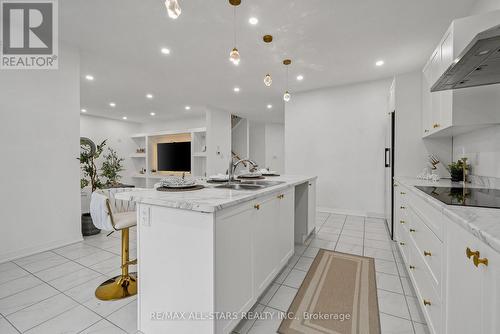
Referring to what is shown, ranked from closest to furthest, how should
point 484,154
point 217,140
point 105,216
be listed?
point 105,216 < point 484,154 < point 217,140

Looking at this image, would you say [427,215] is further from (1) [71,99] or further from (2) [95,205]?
(1) [71,99]

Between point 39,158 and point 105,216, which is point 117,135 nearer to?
point 39,158

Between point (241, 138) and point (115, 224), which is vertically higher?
point (241, 138)

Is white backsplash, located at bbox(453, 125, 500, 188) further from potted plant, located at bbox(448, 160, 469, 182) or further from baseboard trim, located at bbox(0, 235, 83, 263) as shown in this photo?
baseboard trim, located at bbox(0, 235, 83, 263)

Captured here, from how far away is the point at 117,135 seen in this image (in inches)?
313

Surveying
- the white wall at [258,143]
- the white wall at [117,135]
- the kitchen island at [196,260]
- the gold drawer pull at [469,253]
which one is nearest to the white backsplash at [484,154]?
the gold drawer pull at [469,253]

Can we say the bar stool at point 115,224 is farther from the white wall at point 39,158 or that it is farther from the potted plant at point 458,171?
the potted plant at point 458,171

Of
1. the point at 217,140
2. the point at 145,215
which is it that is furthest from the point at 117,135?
the point at 145,215

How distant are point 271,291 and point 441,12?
3427 millimetres

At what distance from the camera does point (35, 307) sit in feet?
5.41

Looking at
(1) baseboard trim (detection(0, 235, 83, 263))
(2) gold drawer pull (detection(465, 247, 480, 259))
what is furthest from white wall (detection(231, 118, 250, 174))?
(2) gold drawer pull (detection(465, 247, 480, 259))

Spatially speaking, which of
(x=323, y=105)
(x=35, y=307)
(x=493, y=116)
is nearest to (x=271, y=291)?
(x=35, y=307)

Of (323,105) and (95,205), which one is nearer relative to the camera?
(95,205)

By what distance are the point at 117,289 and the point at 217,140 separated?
17.2 feet
